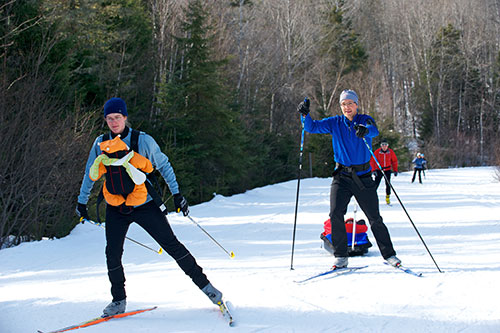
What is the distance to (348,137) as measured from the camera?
5074 mm

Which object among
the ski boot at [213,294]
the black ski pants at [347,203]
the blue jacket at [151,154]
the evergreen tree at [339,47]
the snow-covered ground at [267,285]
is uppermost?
the evergreen tree at [339,47]

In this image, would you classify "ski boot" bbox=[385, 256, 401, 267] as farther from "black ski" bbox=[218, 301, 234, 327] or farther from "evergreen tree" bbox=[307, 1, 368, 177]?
"evergreen tree" bbox=[307, 1, 368, 177]

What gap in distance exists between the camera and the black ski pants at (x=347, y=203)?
4992 mm

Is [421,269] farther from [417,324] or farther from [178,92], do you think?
[178,92]

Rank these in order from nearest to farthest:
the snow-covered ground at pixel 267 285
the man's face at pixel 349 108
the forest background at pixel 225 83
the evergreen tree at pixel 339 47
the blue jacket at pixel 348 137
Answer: the snow-covered ground at pixel 267 285 → the blue jacket at pixel 348 137 → the man's face at pixel 349 108 → the forest background at pixel 225 83 → the evergreen tree at pixel 339 47

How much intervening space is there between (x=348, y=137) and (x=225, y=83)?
61.9 ft

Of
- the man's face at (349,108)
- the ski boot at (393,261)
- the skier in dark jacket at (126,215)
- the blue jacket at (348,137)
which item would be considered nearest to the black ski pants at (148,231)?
the skier in dark jacket at (126,215)

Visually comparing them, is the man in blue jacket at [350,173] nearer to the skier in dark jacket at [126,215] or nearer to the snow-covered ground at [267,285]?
the snow-covered ground at [267,285]

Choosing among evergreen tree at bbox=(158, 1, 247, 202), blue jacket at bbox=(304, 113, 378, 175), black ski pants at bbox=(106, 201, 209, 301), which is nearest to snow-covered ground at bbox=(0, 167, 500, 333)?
black ski pants at bbox=(106, 201, 209, 301)

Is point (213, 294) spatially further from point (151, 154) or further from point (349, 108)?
point (349, 108)

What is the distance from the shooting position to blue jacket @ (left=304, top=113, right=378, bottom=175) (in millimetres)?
5039

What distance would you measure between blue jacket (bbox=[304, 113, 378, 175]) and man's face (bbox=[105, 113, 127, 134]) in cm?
226

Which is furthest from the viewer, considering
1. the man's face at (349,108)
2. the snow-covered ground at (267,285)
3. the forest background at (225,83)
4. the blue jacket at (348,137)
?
the forest background at (225,83)

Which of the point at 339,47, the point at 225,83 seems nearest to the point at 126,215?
the point at 225,83
